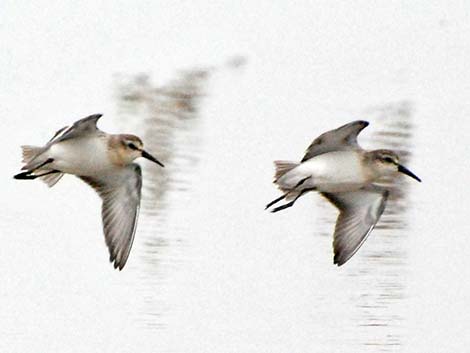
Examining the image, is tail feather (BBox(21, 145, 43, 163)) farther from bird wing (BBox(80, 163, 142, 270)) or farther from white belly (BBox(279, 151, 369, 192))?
white belly (BBox(279, 151, 369, 192))

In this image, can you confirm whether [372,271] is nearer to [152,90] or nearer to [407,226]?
[407,226]

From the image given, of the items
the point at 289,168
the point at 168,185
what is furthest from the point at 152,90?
the point at 289,168

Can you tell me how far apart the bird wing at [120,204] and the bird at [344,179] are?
0.69 m

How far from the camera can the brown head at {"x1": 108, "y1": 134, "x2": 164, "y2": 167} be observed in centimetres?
939

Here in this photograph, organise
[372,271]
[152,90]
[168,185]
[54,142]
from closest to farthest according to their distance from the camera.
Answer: [54,142]
[372,271]
[168,185]
[152,90]

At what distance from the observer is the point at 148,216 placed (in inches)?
471

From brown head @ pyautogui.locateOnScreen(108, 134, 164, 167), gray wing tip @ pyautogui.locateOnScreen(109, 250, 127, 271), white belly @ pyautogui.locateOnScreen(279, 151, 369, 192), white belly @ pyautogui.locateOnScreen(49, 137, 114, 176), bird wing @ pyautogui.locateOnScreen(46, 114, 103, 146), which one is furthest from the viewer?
white belly @ pyautogui.locateOnScreen(279, 151, 369, 192)

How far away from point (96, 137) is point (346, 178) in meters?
1.25

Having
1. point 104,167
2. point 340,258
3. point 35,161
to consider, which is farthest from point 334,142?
point 35,161

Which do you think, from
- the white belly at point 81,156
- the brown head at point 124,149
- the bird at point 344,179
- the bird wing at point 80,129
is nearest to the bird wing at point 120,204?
the brown head at point 124,149

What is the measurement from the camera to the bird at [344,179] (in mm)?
9609

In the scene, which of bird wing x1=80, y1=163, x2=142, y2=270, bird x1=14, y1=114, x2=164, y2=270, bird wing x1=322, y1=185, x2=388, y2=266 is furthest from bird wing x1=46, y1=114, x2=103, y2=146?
bird wing x1=322, y1=185, x2=388, y2=266

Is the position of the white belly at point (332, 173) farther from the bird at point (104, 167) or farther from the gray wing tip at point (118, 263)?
the gray wing tip at point (118, 263)

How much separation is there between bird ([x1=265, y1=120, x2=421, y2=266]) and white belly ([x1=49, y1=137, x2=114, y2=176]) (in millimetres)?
937
